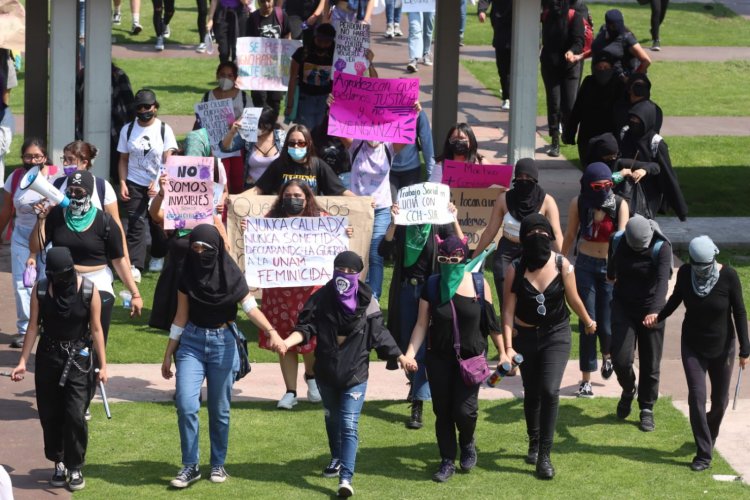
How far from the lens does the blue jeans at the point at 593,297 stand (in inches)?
463

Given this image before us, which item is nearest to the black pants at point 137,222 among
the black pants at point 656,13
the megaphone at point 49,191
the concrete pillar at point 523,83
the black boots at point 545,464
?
the megaphone at point 49,191

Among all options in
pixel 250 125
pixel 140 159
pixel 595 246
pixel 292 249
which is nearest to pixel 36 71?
pixel 140 159

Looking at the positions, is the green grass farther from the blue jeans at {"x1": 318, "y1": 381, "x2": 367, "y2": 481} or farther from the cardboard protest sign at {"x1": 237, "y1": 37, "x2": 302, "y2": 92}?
the cardboard protest sign at {"x1": 237, "y1": 37, "x2": 302, "y2": 92}

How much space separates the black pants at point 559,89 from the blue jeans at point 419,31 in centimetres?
438

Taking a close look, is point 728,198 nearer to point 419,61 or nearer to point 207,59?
point 419,61

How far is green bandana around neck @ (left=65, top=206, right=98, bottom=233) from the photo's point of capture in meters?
11.0

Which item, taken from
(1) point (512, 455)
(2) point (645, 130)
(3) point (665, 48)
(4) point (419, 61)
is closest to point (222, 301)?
(1) point (512, 455)

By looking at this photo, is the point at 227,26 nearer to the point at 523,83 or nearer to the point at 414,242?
the point at 523,83

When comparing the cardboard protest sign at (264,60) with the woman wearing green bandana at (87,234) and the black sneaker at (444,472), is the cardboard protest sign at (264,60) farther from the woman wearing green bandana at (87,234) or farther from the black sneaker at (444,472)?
the black sneaker at (444,472)

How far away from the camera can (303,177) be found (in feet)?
40.4

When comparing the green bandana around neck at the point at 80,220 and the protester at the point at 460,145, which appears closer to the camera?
the green bandana around neck at the point at 80,220

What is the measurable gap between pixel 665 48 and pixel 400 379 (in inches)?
666

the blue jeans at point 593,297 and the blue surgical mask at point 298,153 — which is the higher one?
the blue surgical mask at point 298,153

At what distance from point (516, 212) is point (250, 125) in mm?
3470
